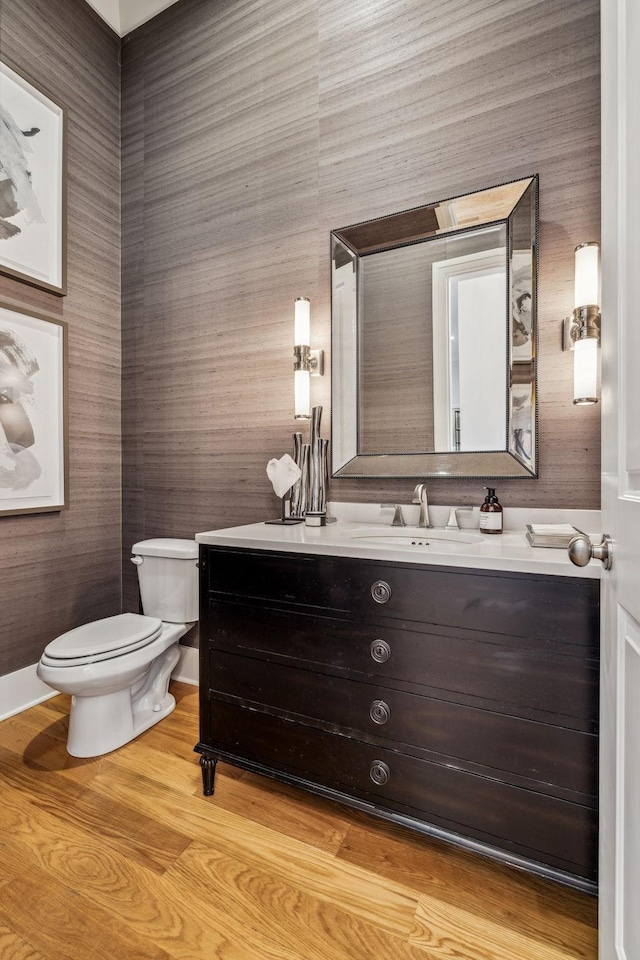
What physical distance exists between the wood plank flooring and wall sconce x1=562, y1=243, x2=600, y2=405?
Result: 52.9 inches

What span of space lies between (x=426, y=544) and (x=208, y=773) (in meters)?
1.02

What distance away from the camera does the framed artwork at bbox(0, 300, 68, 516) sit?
1.98m

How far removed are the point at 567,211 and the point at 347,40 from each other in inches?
46.9

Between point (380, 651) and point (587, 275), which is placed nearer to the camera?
point (380, 651)

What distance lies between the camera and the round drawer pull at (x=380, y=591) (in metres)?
1.23

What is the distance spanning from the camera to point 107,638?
5.79 ft

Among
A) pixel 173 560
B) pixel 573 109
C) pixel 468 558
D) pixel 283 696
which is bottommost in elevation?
pixel 283 696

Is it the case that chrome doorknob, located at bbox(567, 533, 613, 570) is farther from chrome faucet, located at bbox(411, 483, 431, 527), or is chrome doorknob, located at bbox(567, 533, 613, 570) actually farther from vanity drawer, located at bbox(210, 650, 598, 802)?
chrome faucet, located at bbox(411, 483, 431, 527)

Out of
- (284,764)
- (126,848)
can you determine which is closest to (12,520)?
(126,848)

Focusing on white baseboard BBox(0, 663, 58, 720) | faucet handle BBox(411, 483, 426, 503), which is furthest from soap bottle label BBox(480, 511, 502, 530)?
white baseboard BBox(0, 663, 58, 720)

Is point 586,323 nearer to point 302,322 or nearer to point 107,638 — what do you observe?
point 302,322

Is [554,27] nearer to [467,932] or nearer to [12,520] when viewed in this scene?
[467,932]

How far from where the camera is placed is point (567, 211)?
1492 mm

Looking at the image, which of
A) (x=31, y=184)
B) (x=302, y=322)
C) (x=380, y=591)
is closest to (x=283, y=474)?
(x=302, y=322)
